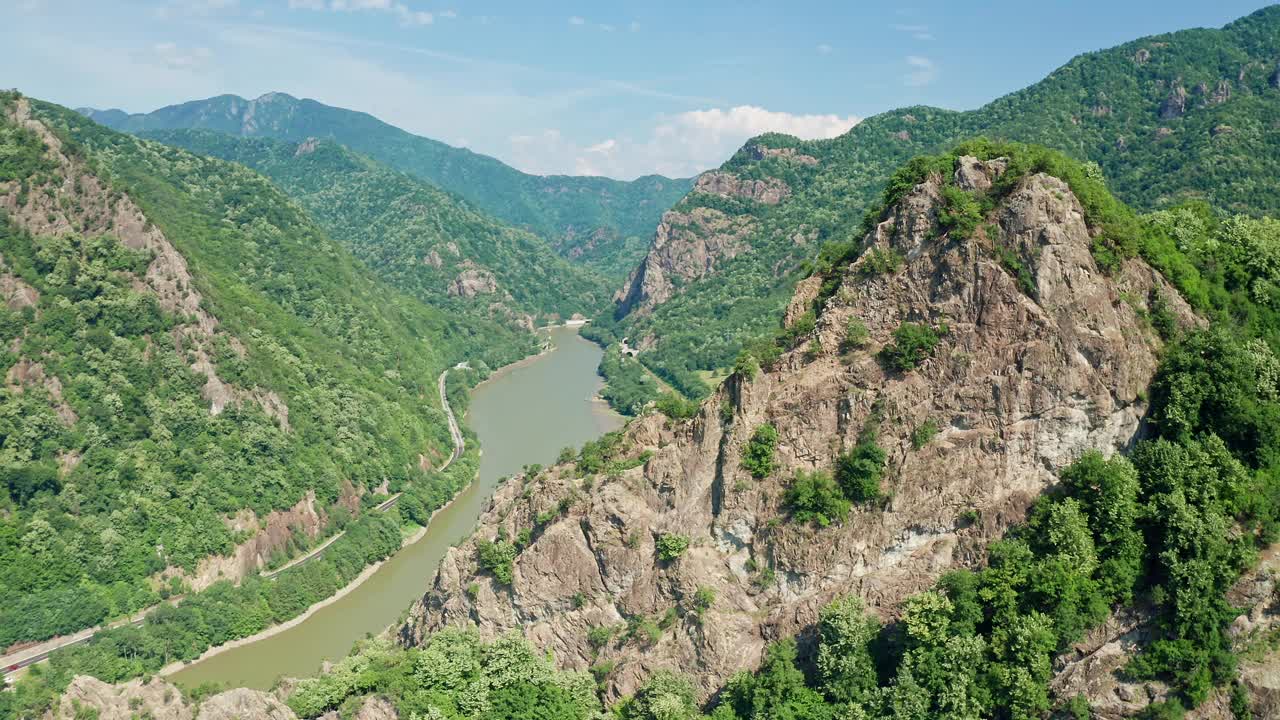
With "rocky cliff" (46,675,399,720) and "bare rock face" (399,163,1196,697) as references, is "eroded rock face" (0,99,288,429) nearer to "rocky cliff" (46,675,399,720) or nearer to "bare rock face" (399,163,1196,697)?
"rocky cliff" (46,675,399,720)

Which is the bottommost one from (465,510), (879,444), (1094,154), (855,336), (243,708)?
(465,510)

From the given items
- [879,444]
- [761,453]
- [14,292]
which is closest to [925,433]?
[879,444]

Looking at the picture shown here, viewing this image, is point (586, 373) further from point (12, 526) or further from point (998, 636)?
point (998, 636)

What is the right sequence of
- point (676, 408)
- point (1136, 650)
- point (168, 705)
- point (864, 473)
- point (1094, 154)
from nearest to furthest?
point (1136, 650) → point (864, 473) → point (168, 705) → point (676, 408) → point (1094, 154)

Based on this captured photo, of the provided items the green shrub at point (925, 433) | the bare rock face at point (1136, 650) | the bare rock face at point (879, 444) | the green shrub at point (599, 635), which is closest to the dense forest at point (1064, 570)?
the bare rock face at point (1136, 650)

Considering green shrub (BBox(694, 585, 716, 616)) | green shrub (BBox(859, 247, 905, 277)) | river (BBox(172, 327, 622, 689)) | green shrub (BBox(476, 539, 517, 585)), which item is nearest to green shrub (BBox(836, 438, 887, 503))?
green shrub (BBox(694, 585, 716, 616))

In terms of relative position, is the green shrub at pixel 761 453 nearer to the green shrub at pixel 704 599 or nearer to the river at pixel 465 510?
the green shrub at pixel 704 599

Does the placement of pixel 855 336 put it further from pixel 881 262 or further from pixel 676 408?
pixel 676 408
